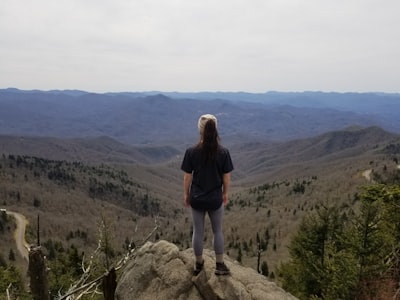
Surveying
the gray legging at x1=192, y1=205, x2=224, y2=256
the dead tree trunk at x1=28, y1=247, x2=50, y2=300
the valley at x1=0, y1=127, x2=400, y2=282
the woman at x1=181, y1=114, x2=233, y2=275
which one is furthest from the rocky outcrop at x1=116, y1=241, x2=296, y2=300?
the valley at x1=0, y1=127, x2=400, y2=282

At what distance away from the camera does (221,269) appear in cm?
1057

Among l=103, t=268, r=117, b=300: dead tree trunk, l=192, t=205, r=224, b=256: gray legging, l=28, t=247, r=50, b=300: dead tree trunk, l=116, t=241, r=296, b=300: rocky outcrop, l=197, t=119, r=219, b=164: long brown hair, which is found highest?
l=197, t=119, r=219, b=164: long brown hair

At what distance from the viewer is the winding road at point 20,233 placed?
75.0 metres

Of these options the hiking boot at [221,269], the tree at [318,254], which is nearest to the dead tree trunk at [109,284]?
the hiking boot at [221,269]

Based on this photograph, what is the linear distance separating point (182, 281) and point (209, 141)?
153 inches

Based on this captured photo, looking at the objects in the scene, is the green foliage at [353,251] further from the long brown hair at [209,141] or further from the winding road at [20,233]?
the winding road at [20,233]

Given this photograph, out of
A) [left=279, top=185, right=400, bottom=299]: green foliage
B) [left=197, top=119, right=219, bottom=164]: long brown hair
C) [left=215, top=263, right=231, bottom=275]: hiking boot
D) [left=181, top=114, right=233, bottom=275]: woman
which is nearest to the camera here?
[left=197, top=119, right=219, bottom=164]: long brown hair

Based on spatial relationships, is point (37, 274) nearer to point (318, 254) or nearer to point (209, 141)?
point (209, 141)

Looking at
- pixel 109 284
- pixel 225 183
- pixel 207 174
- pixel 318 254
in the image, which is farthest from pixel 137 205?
pixel 109 284

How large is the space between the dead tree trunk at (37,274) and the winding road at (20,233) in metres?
72.3

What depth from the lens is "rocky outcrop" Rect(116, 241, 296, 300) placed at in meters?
10.4

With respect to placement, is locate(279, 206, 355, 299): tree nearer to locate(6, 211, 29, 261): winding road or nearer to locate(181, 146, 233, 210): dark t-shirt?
locate(181, 146, 233, 210): dark t-shirt

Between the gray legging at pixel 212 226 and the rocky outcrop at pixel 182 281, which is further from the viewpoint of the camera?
the rocky outcrop at pixel 182 281

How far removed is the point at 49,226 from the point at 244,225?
51211 mm
